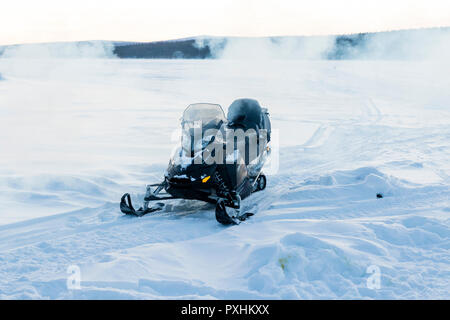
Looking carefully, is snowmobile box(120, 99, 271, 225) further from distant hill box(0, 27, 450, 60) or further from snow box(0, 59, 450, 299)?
distant hill box(0, 27, 450, 60)

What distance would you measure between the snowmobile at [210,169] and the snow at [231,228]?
0.82 ft

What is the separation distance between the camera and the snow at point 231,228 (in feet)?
10.6

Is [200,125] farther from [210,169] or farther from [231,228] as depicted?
[231,228]

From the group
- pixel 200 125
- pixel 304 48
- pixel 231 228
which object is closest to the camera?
pixel 231 228

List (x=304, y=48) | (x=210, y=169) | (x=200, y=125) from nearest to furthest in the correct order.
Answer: (x=210, y=169)
(x=200, y=125)
(x=304, y=48)

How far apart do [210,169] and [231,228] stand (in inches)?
29.0

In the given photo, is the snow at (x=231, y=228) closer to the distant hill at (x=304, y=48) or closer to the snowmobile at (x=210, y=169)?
the snowmobile at (x=210, y=169)

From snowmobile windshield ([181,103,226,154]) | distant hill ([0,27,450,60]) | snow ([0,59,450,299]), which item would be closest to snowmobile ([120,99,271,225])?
snowmobile windshield ([181,103,226,154])

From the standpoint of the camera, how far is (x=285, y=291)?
3068 millimetres

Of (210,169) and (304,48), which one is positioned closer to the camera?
(210,169)

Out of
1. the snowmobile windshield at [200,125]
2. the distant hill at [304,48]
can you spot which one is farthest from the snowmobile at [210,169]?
the distant hill at [304,48]

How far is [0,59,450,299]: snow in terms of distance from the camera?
3219mm

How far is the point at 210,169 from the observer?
4.69 metres

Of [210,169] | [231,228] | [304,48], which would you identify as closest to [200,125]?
[210,169]
